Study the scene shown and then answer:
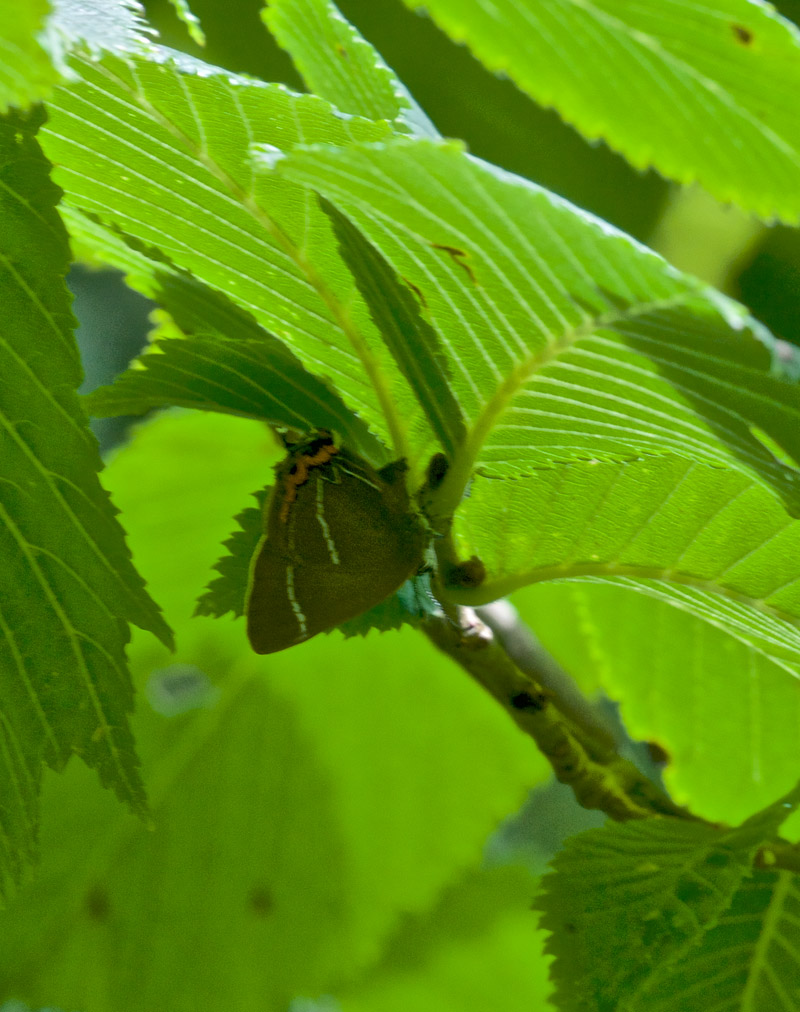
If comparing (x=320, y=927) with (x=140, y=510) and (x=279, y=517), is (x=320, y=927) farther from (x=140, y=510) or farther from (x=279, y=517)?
(x=279, y=517)

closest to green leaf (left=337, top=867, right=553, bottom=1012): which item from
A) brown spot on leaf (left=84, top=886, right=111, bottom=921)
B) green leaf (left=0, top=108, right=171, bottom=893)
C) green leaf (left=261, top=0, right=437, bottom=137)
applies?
brown spot on leaf (left=84, top=886, right=111, bottom=921)

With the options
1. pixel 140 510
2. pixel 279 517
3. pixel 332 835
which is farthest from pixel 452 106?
pixel 279 517

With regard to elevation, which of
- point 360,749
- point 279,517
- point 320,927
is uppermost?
point 279,517

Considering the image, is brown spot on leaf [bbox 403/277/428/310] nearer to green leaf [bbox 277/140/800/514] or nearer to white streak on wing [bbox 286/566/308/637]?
green leaf [bbox 277/140/800/514]

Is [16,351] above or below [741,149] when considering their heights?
below

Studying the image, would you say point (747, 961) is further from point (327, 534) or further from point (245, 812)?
point (245, 812)

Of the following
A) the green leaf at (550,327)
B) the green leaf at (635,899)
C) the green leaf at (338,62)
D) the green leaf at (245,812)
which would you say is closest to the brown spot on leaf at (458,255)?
the green leaf at (550,327)
